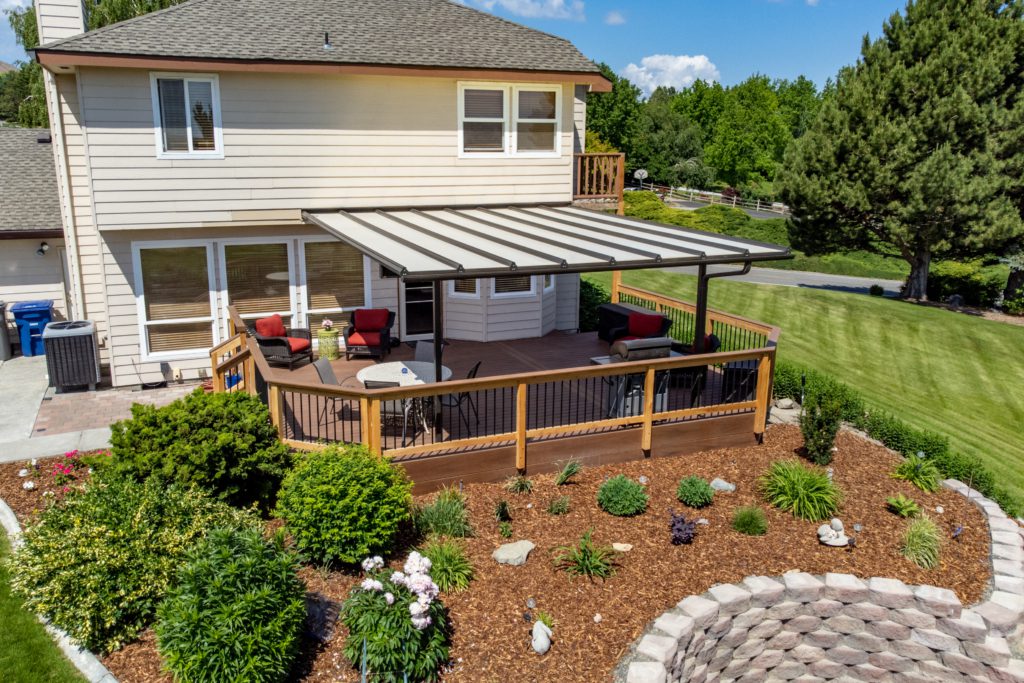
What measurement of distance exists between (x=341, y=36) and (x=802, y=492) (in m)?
11.5

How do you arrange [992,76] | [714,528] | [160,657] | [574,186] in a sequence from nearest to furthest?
[160,657] < [714,528] < [574,186] < [992,76]

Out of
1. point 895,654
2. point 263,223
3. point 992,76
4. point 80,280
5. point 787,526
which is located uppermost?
point 992,76

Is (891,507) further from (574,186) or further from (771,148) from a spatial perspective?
(771,148)

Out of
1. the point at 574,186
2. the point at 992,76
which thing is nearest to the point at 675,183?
the point at 992,76

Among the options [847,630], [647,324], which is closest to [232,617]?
[847,630]

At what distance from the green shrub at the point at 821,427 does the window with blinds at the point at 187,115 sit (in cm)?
1070

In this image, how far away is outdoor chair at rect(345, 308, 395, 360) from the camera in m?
13.9

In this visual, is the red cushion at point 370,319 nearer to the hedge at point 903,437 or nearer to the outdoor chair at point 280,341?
the outdoor chair at point 280,341

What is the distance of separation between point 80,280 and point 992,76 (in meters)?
28.3

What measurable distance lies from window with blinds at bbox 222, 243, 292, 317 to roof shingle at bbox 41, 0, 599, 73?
339cm

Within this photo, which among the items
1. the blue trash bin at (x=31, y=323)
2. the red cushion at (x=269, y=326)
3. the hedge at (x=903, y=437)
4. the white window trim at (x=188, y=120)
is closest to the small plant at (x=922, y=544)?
the hedge at (x=903, y=437)

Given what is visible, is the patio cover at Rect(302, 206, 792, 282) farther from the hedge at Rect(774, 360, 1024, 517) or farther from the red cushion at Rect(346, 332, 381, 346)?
the hedge at Rect(774, 360, 1024, 517)

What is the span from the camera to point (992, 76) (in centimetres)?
2584

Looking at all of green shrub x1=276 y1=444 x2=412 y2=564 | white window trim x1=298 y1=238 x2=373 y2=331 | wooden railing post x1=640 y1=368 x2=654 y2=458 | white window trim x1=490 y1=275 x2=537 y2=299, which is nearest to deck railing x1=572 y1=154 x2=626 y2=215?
white window trim x1=490 y1=275 x2=537 y2=299
